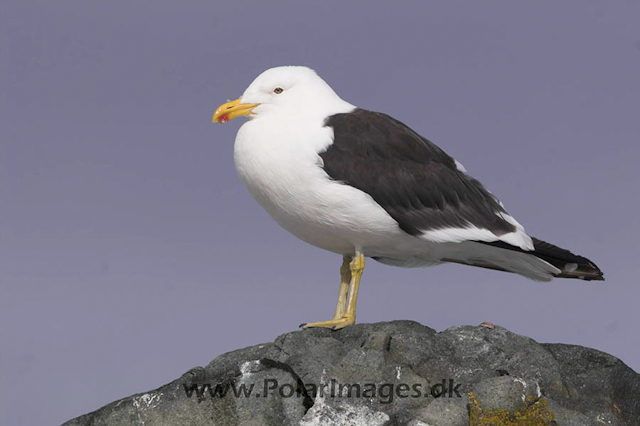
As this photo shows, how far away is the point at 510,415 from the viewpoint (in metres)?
8.00

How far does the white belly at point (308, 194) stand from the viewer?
9055mm

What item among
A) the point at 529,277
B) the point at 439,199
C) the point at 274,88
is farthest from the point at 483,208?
the point at 274,88

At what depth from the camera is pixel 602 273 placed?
1027 cm

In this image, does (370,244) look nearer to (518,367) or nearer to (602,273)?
(518,367)

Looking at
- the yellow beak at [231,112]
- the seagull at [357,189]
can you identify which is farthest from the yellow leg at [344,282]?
the yellow beak at [231,112]

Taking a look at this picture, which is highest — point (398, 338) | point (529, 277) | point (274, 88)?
point (274, 88)

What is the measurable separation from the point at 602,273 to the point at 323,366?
3.80 metres

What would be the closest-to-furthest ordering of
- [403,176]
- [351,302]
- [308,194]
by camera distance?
[308,194]
[403,176]
[351,302]

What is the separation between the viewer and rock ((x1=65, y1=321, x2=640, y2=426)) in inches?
317

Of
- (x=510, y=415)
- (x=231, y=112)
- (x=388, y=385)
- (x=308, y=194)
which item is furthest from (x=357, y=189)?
(x=510, y=415)

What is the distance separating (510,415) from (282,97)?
13.5ft

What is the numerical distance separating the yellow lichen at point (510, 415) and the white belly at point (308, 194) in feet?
6.83

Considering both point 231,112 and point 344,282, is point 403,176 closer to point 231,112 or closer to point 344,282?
point 344,282

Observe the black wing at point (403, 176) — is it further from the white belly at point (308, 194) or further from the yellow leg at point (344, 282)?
the yellow leg at point (344, 282)
